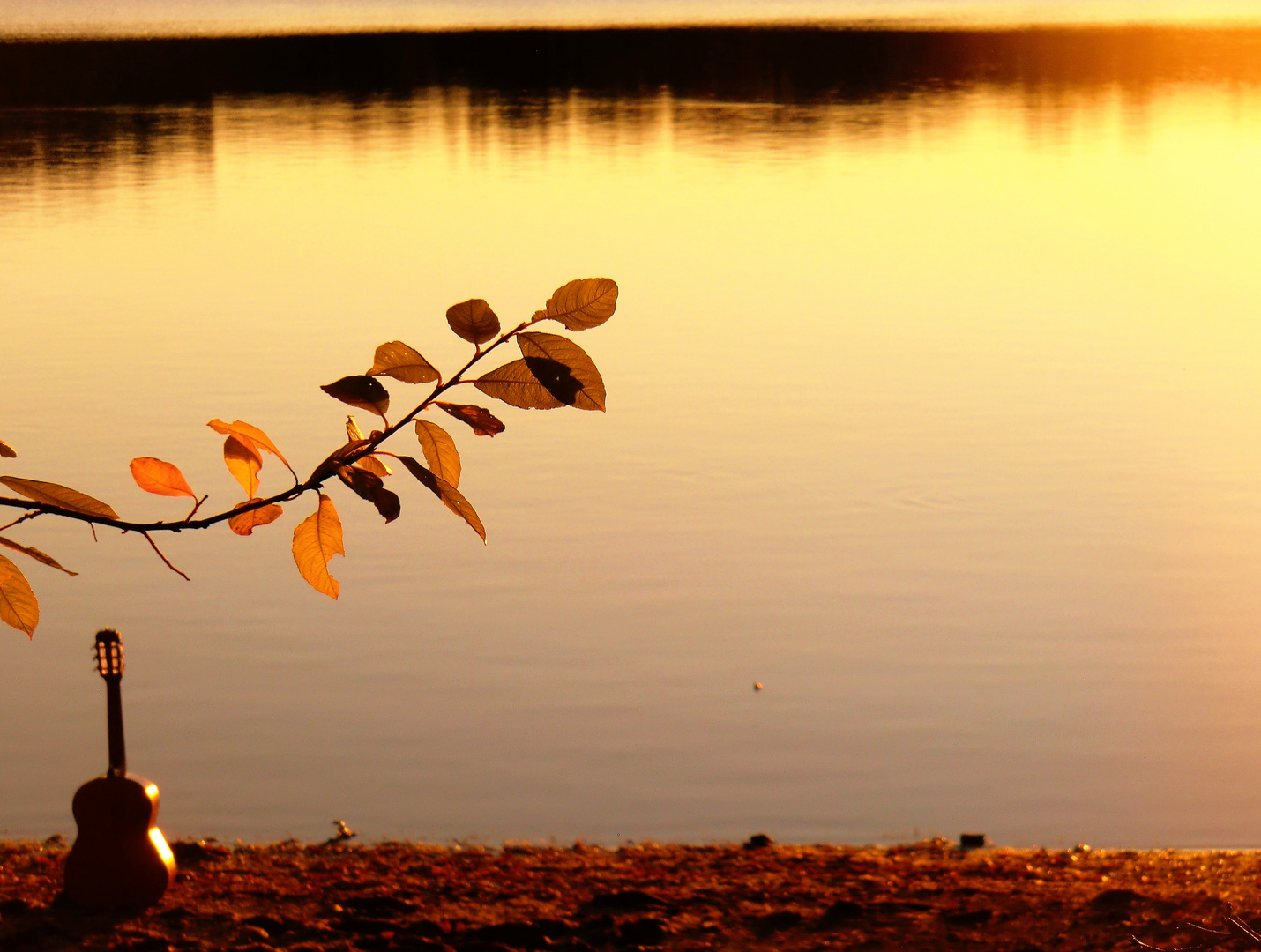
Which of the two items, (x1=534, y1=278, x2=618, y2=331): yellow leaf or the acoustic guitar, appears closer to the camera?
(x1=534, y1=278, x2=618, y2=331): yellow leaf

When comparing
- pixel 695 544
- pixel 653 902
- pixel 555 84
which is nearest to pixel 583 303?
pixel 653 902

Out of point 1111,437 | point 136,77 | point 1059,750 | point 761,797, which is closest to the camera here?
point 761,797

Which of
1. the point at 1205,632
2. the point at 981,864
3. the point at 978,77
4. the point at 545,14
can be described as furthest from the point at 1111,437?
the point at 545,14

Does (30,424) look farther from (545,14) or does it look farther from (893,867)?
(545,14)

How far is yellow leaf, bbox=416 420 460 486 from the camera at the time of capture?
154 centimetres

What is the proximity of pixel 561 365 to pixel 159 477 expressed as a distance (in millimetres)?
433

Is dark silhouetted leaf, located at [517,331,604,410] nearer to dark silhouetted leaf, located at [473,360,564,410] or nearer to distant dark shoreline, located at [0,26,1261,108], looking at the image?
dark silhouetted leaf, located at [473,360,564,410]

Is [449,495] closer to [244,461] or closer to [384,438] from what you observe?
[384,438]

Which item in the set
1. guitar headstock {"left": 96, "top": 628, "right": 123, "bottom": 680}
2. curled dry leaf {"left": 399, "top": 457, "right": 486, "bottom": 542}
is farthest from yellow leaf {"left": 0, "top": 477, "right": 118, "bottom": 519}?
guitar headstock {"left": 96, "top": 628, "right": 123, "bottom": 680}

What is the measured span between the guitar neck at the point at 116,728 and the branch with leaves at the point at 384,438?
356cm

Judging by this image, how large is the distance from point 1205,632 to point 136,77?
7638 centimetres

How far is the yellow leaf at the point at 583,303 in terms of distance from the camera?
1.46 m

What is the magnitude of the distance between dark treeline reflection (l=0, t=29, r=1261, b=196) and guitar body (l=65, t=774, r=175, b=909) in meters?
33.1

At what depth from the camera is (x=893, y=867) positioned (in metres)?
6.14
